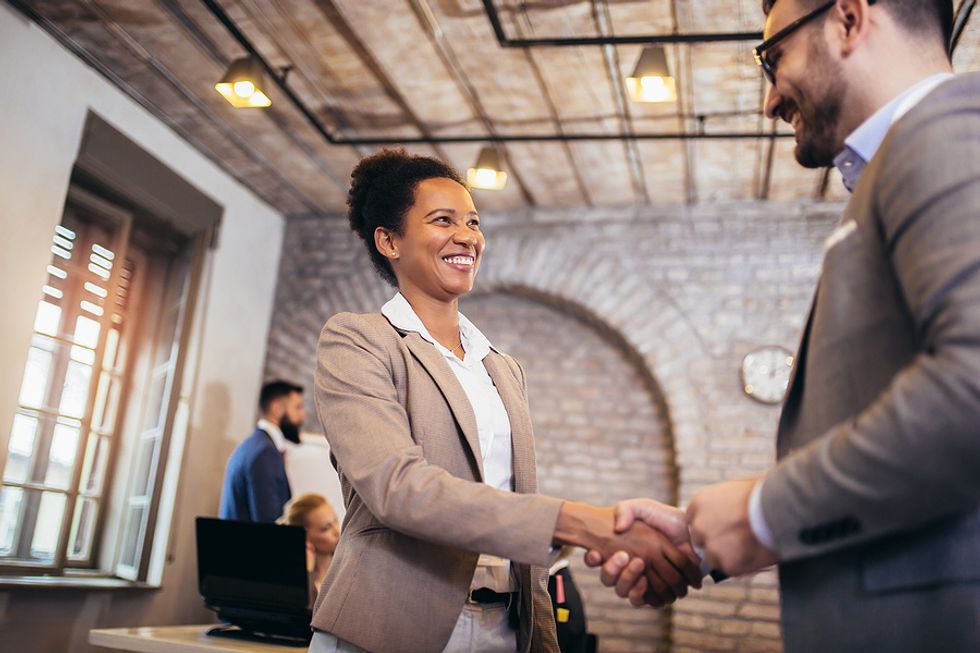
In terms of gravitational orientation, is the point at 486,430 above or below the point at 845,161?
below

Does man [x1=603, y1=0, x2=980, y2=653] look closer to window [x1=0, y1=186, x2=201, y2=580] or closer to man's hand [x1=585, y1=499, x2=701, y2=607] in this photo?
man's hand [x1=585, y1=499, x2=701, y2=607]

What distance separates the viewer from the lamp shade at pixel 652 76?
12.0ft

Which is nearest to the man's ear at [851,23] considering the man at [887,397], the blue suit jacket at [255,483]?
the man at [887,397]

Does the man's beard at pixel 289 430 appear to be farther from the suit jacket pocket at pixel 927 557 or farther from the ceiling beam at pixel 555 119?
the suit jacket pocket at pixel 927 557

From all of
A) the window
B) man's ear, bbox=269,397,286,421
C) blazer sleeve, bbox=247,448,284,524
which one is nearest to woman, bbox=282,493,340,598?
blazer sleeve, bbox=247,448,284,524

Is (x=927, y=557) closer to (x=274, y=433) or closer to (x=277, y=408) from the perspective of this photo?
(x=274, y=433)

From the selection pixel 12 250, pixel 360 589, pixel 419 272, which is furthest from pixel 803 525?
pixel 12 250

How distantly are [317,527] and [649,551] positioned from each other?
9.34ft

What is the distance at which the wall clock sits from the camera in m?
5.18

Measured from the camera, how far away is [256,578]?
10.2 feet

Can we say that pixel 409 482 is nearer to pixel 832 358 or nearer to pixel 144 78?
pixel 832 358

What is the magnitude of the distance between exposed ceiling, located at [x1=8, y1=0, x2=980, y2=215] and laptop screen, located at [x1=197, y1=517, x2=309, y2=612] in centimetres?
225

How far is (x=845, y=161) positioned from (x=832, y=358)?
1.09ft

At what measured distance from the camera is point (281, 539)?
299 centimetres
